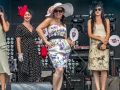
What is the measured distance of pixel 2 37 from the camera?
7.62 m

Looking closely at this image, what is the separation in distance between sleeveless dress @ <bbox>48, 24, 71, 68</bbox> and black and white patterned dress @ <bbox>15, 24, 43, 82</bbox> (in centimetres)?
72

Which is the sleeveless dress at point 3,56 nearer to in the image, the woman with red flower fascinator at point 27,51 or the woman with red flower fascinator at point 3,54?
the woman with red flower fascinator at point 3,54

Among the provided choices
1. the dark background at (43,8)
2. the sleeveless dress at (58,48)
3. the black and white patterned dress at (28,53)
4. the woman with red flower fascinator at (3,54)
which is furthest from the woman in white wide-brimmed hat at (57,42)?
the dark background at (43,8)

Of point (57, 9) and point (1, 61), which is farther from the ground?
point (57, 9)

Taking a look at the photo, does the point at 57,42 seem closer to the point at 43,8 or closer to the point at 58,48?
the point at 58,48

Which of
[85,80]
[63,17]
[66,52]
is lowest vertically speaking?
[85,80]

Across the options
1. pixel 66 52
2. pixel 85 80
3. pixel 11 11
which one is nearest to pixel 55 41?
pixel 66 52

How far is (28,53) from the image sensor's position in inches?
303

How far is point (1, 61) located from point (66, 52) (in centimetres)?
120

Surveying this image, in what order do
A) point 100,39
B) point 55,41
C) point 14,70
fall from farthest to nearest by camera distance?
point 14,70 → point 100,39 → point 55,41

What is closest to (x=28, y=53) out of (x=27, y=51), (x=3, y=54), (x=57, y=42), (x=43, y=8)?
(x=27, y=51)

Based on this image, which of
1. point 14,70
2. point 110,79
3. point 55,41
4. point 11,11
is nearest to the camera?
point 55,41

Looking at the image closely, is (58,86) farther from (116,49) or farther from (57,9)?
(116,49)

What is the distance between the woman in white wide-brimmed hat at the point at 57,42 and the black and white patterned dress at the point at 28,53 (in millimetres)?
676
